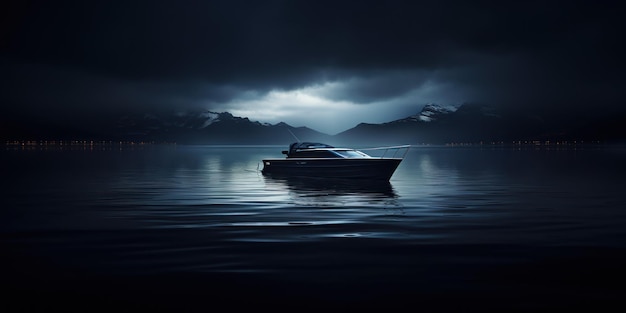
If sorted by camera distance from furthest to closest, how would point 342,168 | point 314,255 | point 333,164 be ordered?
point 333,164 → point 342,168 → point 314,255

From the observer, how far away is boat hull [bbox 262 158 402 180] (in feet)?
139

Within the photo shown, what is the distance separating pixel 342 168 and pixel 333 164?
3.26 ft

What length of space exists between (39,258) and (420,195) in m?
24.1

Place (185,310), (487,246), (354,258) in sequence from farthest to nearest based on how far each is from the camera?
(487,246) → (354,258) → (185,310)

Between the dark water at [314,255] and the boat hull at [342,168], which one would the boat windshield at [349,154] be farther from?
the dark water at [314,255]

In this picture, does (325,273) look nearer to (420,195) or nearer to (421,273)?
(421,273)

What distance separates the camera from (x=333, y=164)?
44.7 metres

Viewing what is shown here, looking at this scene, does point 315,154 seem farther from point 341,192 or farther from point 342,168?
point 341,192

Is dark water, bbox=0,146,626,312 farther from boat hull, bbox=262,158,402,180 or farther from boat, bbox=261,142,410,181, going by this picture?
boat, bbox=261,142,410,181

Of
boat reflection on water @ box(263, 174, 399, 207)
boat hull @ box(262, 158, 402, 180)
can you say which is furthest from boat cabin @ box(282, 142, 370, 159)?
boat reflection on water @ box(263, 174, 399, 207)

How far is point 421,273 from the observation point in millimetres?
12164

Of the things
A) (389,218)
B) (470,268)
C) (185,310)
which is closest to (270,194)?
(389,218)

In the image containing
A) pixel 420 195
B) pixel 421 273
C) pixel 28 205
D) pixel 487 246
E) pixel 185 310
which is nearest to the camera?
pixel 185 310

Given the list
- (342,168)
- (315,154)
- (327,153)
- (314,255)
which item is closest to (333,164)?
(342,168)
